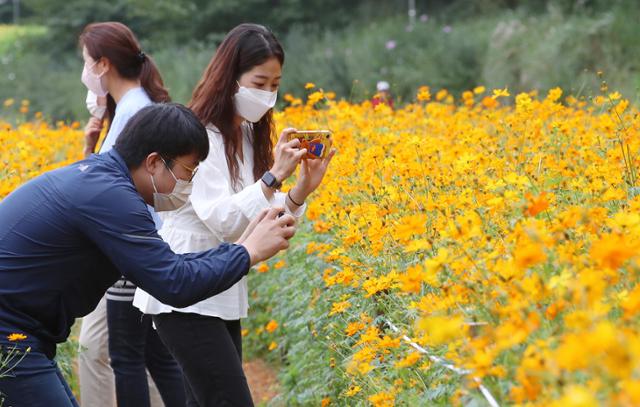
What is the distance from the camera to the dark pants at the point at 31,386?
259 centimetres

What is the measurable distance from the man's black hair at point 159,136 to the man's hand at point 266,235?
29 cm

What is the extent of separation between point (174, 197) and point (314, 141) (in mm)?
655

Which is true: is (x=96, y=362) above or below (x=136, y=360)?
below

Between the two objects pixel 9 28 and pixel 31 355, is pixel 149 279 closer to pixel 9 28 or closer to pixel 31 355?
pixel 31 355

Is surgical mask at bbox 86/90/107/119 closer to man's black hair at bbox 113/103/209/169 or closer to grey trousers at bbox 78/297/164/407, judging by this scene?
grey trousers at bbox 78/297/164/407

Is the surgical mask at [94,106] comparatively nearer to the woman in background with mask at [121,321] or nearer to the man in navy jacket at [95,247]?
the woman in background with mask at [121,321]

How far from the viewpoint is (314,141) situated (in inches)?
129

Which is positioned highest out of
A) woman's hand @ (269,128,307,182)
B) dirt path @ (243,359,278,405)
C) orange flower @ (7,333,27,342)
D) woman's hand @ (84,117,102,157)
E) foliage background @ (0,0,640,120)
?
woman's hand @ (269,128,307,182)

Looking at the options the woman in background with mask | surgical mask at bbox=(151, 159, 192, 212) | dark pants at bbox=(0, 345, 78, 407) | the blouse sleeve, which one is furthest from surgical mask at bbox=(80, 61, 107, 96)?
dark pants at bbox=(0, 345, 78, 407)

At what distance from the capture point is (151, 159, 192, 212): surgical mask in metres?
2.74

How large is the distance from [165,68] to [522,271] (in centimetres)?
2179

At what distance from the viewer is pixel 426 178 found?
11.5 feet

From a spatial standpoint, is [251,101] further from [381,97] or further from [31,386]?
[381,97]

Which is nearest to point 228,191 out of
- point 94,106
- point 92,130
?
point 94,106
